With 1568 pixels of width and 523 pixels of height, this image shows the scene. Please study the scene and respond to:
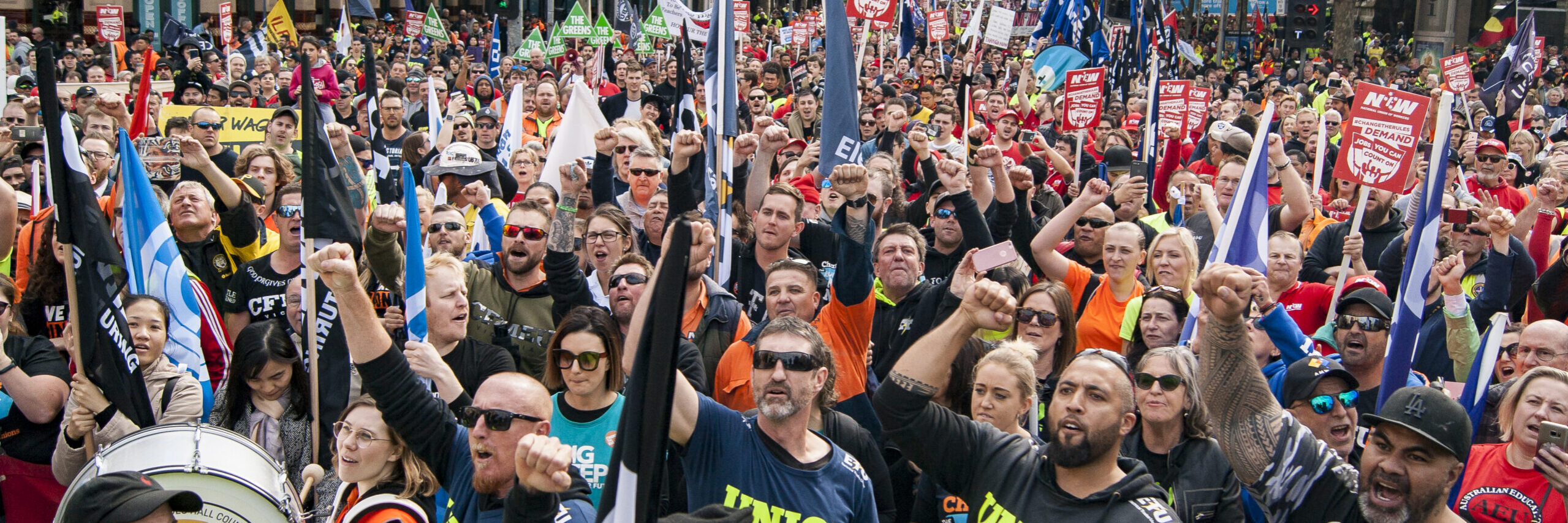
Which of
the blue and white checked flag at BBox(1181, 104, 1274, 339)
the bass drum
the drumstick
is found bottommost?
the drumstick

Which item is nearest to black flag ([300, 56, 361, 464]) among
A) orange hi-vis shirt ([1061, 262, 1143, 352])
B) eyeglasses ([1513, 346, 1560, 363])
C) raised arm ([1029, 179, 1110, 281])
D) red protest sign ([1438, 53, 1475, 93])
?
orange hi-vis shirt ([1061, 262, 1143, 352])

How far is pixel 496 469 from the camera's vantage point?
134 inches

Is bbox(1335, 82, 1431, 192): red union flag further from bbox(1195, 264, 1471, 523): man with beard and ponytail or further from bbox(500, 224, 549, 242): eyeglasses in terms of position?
bbox(500, 224, 549, 242): eyeglasses

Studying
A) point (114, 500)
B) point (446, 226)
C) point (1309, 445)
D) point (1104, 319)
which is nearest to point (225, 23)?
point (446, 226)

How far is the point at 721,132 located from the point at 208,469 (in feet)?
10.8

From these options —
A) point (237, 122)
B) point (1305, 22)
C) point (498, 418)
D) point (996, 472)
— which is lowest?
point (996, 472)

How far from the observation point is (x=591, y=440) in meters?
3.92

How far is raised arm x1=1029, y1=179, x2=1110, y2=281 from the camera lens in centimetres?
598

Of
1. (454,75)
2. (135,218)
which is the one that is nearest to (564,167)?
(135,218)

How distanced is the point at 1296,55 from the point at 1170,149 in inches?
885

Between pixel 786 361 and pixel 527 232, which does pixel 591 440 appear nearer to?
pixel 786 361

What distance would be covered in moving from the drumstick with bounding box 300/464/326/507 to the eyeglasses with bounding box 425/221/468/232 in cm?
189

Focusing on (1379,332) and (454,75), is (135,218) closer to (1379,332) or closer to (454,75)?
(1379,332)

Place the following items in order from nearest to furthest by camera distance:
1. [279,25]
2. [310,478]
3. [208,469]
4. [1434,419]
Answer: [1434,419] < [208,469] < [310,478] < [279,25]
